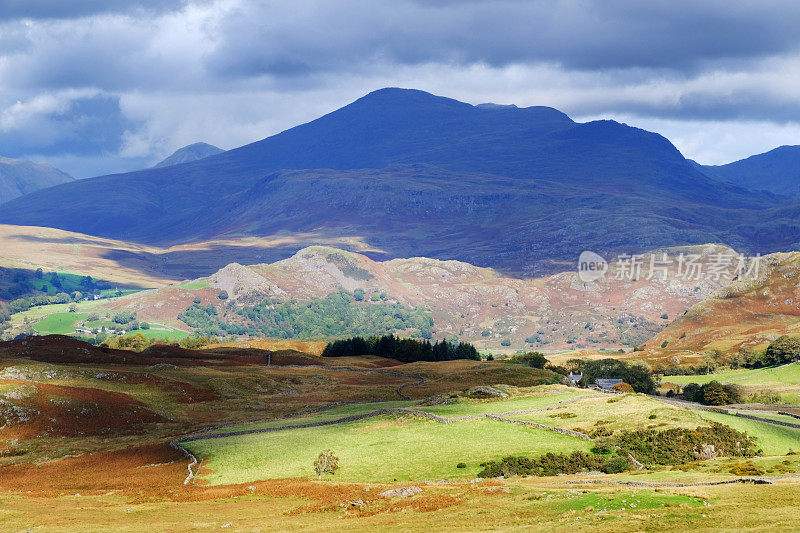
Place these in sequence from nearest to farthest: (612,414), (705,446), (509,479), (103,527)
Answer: (103,527) → (509,479) → (705,446) → (612,414)

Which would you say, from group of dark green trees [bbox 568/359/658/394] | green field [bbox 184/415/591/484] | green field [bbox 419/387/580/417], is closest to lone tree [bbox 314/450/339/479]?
green field [bbox 184/415/591/484]

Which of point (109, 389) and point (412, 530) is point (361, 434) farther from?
point (109, 389)

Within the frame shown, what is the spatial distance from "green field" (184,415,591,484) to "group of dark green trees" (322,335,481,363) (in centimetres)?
10653

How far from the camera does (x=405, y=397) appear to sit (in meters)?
99.0

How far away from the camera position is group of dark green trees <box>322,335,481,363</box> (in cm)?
17575

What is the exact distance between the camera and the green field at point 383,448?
54.8 metres

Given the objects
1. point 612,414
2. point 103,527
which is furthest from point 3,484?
point 612,414

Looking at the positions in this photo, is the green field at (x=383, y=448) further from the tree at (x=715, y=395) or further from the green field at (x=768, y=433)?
the tree at (x=715, y=395)

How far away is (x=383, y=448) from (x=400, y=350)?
120485 mm

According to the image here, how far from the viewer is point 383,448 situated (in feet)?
197

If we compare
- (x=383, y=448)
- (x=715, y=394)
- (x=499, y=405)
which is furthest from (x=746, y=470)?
(x=715, y=394)

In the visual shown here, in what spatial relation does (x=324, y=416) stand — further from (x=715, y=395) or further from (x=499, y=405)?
(x=715, y=395)

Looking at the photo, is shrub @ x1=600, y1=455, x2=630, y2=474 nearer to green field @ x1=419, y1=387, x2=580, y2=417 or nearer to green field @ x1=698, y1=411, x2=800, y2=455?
green field @ x1=698, y1=411, x2=800, y2=455

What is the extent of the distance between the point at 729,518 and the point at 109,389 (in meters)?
83.1
